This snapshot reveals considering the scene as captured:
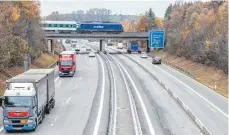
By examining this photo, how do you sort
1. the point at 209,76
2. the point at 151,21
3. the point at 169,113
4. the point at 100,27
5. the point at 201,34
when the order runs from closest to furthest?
the point at 169,113 → the point at 209,76 → the point at 201,34 → the point at 100,27 → the point at 151,21

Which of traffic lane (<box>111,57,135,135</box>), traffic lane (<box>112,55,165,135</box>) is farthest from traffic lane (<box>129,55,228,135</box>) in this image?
traffic lane (<box>111,57,135,135</box>)

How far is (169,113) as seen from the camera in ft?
118

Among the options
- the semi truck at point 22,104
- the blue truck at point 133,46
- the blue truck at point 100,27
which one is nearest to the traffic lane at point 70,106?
the semi truck at point 22,104

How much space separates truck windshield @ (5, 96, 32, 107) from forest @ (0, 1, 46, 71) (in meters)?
20.6

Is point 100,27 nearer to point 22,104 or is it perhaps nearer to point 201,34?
point 201,34

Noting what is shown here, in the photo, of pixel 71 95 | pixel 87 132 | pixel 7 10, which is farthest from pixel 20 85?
pixel 7 10

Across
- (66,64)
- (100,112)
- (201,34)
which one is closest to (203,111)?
(100,112)

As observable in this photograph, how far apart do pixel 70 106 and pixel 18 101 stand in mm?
10878

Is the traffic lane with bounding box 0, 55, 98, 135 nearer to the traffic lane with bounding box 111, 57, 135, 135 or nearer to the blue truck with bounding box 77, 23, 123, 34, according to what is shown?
the traffic lane with bounding box 111, 57, 135, 135

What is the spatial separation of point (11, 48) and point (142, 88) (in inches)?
683

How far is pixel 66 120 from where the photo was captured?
32.7 m

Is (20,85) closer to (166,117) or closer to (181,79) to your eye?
(166,117)

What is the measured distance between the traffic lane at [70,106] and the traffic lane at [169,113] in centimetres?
607

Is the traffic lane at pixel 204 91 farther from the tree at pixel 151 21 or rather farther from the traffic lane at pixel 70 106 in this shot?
the tree at pixel 151 21
